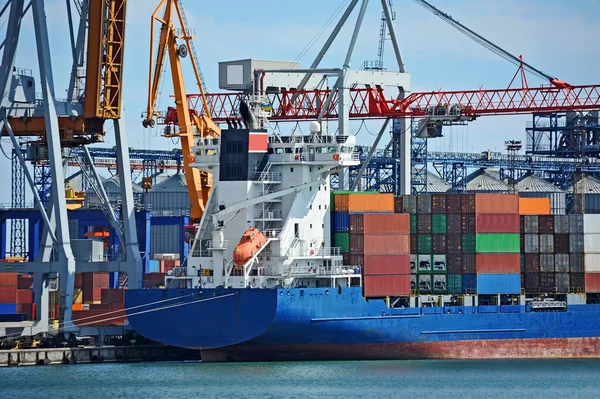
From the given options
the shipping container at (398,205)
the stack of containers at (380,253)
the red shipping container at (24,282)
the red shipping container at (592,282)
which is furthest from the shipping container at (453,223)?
the red shipping container at (24,282)

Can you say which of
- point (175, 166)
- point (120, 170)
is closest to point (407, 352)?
point (120, 170)

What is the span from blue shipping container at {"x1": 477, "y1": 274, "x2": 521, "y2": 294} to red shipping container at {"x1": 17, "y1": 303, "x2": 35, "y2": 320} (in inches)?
725

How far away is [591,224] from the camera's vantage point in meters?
53.4

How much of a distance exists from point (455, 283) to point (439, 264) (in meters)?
0.94

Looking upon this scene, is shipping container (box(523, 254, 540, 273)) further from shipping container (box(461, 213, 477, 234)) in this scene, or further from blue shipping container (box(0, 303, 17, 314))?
blue shipping container (box(0, 303, 17, 314))

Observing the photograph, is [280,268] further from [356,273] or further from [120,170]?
[120,170]

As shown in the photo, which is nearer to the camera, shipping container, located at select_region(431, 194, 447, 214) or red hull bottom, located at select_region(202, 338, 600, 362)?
red hull bottom, located at select_region(202, 338, 600, 362)

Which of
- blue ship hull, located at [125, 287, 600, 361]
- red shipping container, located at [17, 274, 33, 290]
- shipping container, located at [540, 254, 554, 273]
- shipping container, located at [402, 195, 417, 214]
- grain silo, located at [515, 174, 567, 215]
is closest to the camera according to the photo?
blue ship hull, located at [125, 287, 600, 361]

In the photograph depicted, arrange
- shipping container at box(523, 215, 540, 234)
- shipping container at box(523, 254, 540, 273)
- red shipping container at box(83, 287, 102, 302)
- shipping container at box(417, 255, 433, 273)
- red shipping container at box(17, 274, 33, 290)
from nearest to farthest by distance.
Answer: shipping container at box(417, 255, 433, 273), shipping container at box(523, 254, 540, 273), shipping container at box(523, 215, 540, 234), red shipping container at box(83, 287, 102, 302), red shipping container at box(17, 274, 33, 290)

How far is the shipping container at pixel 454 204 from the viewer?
170 ft

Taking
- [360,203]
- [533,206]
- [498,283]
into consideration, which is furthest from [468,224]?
[360,203]

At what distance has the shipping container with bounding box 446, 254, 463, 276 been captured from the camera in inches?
2029

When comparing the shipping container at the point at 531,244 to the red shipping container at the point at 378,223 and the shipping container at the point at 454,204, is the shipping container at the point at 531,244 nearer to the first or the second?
the shipping container at the point at 454,204

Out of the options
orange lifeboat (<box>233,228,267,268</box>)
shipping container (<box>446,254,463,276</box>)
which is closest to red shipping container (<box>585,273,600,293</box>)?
shipping container (<box>446,254,463,276</box>)
